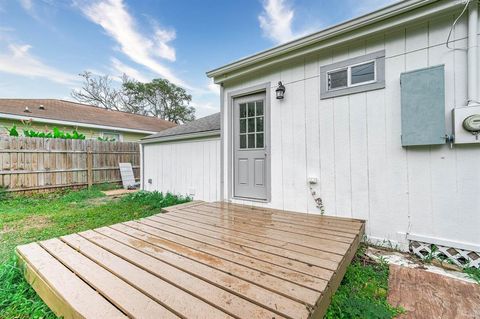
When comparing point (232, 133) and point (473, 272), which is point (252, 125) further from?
point (473, 272)

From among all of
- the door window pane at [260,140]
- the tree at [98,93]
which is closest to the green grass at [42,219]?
the door window pane at [260,140]

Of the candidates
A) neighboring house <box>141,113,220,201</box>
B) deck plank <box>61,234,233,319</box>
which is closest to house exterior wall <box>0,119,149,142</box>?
neighboring house <box>141,113,220,201</box>

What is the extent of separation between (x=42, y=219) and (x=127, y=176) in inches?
175

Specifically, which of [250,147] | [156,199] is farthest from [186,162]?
[250,147]

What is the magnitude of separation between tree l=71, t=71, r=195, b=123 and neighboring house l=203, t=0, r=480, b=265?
59.7ft

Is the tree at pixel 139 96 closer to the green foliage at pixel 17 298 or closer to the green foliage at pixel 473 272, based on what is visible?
the green foliage at pixel 17 298

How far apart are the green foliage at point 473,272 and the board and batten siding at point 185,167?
3.68 meters

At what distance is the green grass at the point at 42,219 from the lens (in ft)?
5.80

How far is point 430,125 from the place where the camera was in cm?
237

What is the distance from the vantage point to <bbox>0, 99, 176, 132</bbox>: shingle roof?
917 cm

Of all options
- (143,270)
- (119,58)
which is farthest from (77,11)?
(143,270)

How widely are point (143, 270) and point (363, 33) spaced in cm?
357

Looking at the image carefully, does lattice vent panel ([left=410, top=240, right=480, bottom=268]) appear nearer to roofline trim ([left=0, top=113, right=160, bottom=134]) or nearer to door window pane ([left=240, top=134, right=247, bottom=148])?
door window pane ([left=240, top=134, right=247, bottom=148])

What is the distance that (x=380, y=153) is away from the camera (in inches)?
108
